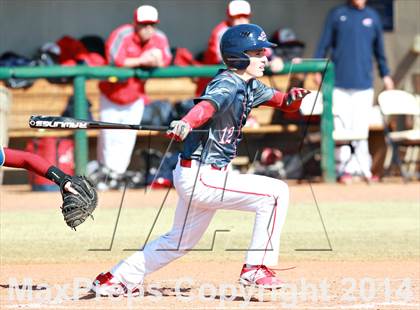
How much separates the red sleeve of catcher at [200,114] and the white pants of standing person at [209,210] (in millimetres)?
384

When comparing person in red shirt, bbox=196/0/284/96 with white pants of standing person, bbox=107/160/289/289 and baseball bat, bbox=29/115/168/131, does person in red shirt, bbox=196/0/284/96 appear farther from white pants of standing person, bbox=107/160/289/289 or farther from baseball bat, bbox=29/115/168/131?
baseball bat, bbox=29/115/168/131

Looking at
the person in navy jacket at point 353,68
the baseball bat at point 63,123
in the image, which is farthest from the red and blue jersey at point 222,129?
the person in navy jacket at point 353,68

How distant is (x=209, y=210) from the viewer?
6012 millimetres

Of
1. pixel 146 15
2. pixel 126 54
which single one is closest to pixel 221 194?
pixel 146 15

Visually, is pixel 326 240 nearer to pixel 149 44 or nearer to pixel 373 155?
pixel 149 44

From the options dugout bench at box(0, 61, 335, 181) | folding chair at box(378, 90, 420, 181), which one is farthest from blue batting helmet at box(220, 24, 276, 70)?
folding chair at box(378, 90, 420, 181)

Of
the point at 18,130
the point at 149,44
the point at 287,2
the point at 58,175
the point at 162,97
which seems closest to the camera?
the point at 58,175

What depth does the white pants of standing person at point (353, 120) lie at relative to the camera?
1290cm

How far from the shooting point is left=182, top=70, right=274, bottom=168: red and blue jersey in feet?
19.4

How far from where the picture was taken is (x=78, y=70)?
12.4m

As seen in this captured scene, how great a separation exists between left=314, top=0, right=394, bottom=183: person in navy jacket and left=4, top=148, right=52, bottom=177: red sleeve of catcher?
7.38m

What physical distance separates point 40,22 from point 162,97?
2.01 m

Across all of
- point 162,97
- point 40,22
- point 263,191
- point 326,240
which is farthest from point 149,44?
point 263,191

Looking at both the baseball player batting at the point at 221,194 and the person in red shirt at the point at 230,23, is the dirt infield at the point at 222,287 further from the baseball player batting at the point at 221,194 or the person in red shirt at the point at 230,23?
the person in red shirt at the point at 230,23
